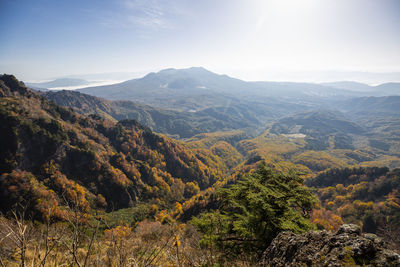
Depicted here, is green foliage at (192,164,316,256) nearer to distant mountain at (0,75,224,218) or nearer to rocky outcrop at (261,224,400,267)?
rocky outcrop at (261,224,400,267)

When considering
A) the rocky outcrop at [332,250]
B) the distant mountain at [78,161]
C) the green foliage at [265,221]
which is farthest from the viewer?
the distant mountain at [78,161]

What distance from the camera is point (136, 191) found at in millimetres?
111125

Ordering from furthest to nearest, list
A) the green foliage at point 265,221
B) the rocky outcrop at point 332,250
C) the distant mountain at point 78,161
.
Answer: the distant mountain at point 78,161
the green foliage at point 265,221
the rocky outcrop at point 332,250

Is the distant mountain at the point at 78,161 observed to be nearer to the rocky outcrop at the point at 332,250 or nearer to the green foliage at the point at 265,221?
the green foliage at the point at 265,221

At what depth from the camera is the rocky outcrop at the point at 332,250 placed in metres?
6.36

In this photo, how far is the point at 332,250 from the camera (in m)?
7.34

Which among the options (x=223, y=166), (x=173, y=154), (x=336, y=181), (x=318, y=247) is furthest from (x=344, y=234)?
(x=223, y=166)

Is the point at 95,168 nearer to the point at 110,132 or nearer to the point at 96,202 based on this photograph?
the point at 96,202

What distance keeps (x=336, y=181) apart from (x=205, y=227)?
164 metres

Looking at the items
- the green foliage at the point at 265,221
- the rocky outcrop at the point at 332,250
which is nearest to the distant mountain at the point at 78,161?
the green foliage at the point at 265,221

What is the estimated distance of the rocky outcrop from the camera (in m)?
6.36

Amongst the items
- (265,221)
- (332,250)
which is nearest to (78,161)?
(265,221)

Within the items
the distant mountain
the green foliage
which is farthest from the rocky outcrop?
the distant mountain

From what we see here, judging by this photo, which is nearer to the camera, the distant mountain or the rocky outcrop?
the rocky outcrop
